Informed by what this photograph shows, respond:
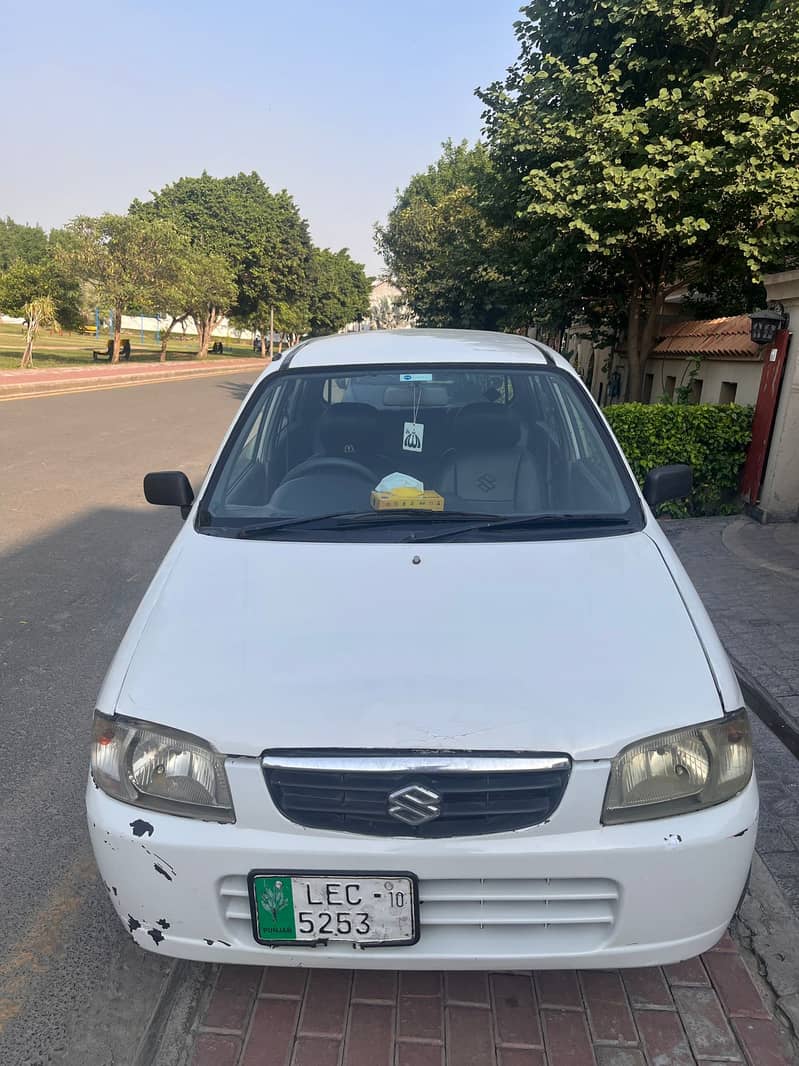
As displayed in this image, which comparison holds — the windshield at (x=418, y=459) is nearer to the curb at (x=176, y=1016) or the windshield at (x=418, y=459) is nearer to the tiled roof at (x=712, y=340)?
the curb at (x=176, y=1016)

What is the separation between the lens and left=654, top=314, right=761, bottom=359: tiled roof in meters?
10.1

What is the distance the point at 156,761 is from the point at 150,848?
0.67 feet

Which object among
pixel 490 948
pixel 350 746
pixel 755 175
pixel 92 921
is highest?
pixel 755 175

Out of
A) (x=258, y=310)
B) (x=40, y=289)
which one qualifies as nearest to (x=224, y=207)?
(x=258, y=310)

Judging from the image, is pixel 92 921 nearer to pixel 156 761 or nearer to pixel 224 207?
pixel 156 761

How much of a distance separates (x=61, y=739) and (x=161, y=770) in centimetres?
205

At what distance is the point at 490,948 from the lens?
6.47ft

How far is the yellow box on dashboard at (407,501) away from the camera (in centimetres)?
292

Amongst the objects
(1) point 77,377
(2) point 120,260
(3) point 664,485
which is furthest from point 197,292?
(3) point 664,485

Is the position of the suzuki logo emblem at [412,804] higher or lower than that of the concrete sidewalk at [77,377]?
higher

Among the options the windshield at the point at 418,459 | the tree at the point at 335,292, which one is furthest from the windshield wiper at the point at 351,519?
the tree at the point at 335,292

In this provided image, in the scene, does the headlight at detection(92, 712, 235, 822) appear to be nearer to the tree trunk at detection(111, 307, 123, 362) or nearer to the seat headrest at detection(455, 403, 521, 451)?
the seat headrest at detection(455, 403, 521, 451)

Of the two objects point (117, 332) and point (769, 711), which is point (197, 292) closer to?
point (117, 332)

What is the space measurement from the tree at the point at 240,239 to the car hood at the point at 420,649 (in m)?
52.4
